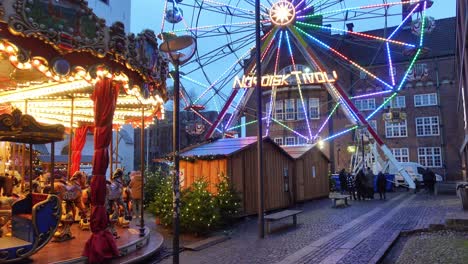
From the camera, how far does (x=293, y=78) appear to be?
96.1 feet

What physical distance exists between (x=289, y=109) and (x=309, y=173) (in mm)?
26856

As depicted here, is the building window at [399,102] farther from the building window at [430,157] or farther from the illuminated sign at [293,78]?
the illuminated sign at [293,78]

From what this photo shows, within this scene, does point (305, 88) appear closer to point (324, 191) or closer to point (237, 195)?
point (324, 191)

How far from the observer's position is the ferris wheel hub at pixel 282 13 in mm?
24375

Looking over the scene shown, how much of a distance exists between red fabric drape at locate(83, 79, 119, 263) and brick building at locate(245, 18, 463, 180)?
107 ft

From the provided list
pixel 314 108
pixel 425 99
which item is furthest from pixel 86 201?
pixel 425 99

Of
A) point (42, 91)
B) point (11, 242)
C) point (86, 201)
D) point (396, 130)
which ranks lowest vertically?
point (11, 242)

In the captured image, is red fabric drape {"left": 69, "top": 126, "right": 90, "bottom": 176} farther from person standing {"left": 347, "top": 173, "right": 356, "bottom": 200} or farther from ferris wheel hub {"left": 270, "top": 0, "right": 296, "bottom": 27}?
person standing {"left": 347, "top": 173, "right": 356, "bottom": 200}

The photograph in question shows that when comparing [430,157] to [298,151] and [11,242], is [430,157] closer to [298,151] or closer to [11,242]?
[298,151]

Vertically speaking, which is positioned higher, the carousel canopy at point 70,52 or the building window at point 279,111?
the building window at point 279,111

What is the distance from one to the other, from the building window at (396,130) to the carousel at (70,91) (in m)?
38.7

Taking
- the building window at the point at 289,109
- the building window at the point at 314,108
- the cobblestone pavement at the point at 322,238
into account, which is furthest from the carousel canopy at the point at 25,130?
the building window at the point at 314,108

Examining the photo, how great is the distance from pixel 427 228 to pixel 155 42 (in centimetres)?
899

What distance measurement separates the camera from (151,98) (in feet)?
33.3
